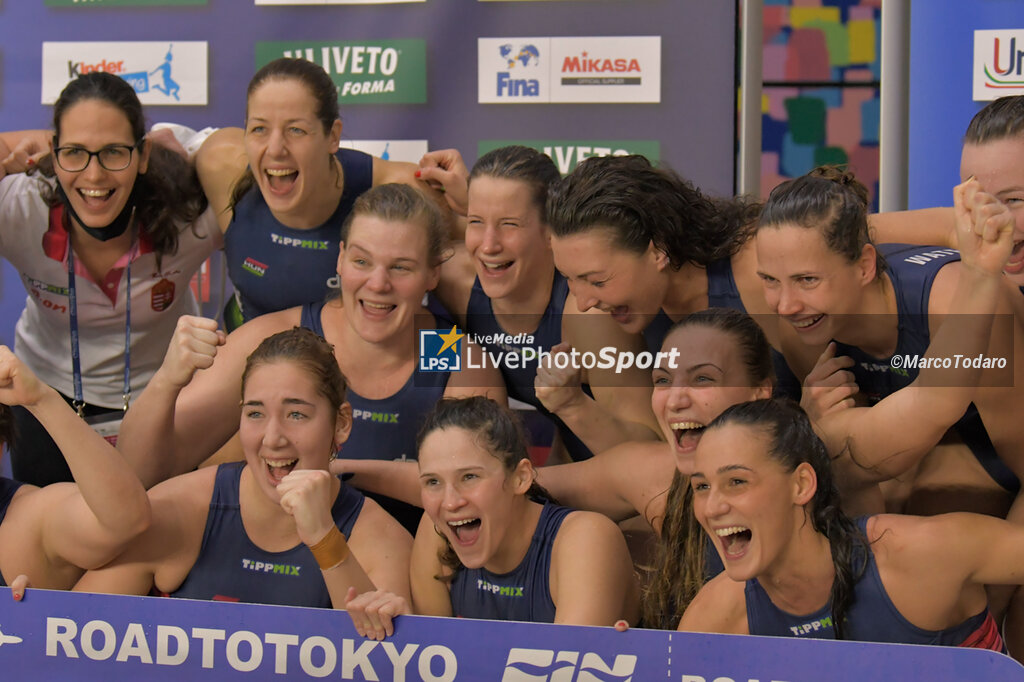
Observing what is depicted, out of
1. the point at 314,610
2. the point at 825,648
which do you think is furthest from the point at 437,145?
the point at 825,648

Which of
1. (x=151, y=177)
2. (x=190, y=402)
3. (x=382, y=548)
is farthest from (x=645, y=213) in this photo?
(x=151, y=177)

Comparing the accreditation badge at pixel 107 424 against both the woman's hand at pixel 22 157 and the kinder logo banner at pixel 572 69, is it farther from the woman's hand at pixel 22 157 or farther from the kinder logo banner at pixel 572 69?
the kinder logo banner at pixel 572 69

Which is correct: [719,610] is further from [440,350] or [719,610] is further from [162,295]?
[162,295]

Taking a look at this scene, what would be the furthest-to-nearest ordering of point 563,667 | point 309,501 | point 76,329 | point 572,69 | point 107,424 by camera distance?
1. point 572,69
2. point 107,424
3. point 76,329
4. point 309,501
5. point 563,667

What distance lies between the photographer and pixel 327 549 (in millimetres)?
2289

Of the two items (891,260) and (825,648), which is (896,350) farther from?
(825,648)

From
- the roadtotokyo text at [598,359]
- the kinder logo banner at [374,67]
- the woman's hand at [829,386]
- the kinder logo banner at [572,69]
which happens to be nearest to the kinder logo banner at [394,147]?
the kinder logo banner at [374,67]

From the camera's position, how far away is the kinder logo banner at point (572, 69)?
3982 mm

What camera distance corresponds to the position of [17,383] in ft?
7.62

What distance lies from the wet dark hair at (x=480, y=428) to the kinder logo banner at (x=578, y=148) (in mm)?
1681

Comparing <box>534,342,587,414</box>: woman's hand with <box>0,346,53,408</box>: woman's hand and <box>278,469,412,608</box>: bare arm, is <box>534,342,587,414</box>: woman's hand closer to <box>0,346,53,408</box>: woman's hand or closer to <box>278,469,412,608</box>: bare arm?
<box>278,469,412,608</box>: bare arm

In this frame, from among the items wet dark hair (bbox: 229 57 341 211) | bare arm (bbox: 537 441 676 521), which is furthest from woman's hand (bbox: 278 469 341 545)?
wet dark hair (bbox: 229 57 341 211)

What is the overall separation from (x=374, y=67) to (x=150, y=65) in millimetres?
886

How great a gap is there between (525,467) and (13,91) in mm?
2914
